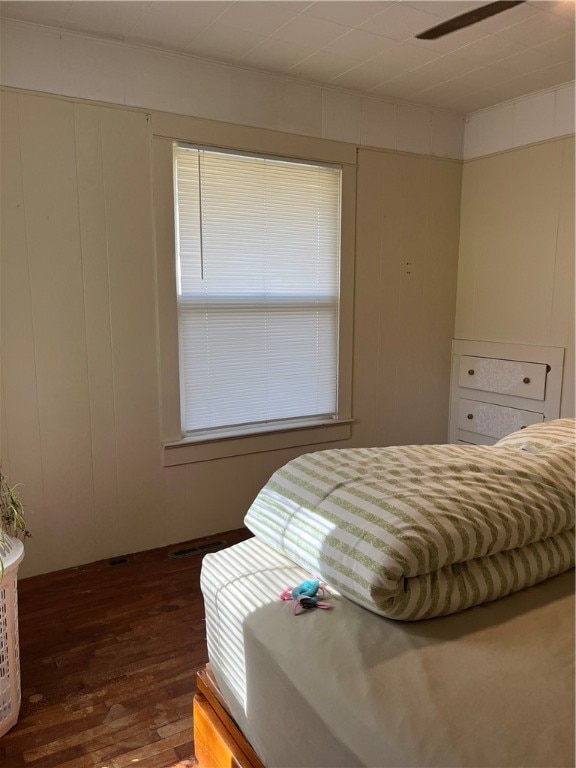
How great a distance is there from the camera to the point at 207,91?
2.75m

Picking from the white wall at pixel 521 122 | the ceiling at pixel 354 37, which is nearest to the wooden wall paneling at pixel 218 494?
the ceiling at pixel 354 37

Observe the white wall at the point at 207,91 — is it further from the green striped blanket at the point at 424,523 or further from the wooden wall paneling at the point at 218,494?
the green striped blanket at the point at 424,523

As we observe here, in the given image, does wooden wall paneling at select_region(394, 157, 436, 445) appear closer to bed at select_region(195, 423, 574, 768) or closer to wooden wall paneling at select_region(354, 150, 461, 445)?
wooden wall paneling at select_region(354, 150, 461, 445)

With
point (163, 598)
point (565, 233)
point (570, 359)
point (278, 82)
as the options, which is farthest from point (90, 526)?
point (565, 233)

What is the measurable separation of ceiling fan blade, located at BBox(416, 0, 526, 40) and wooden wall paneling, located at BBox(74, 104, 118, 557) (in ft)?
4.89

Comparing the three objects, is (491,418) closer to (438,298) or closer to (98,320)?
(438,298)

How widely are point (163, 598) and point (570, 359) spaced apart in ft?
8.04

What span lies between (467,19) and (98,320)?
2.01 m

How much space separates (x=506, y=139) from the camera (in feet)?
11.0

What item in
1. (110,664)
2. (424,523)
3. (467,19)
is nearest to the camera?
(424,523)

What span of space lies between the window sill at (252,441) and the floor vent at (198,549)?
441mm

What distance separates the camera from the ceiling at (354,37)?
2215 millimetres

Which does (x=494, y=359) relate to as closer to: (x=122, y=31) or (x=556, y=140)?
(x=556, y=140)

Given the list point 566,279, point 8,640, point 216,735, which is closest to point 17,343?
point 8,640
